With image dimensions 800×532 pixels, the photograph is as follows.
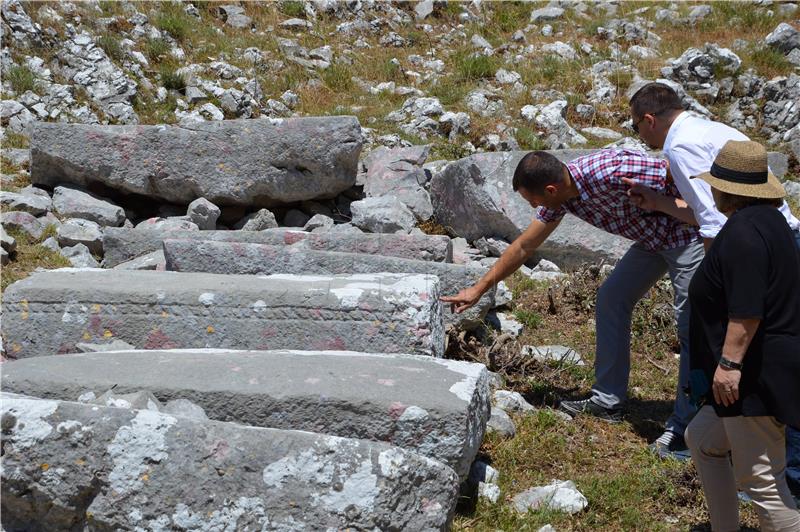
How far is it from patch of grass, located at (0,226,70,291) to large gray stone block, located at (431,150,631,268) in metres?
2.96

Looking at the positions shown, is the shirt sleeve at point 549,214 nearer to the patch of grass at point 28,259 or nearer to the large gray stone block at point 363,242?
the large gray stone block at point 363,242

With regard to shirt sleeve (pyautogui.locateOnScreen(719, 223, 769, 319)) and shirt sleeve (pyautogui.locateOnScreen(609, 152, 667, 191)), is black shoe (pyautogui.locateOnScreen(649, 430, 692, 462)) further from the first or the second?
shirt sleeve (pyautogui.locateOnScreen(719, 223, 769, 319))

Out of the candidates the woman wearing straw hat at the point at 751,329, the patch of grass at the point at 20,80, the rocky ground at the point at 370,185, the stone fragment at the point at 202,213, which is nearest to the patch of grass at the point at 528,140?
the rocky ground at the point at 370,185

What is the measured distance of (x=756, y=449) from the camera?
105 inches

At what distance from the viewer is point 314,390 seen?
3000 mm

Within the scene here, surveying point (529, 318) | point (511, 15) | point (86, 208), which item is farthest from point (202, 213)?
point (511, 15)

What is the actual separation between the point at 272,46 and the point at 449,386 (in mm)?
8354

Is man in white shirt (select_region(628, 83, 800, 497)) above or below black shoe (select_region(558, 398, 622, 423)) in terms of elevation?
above

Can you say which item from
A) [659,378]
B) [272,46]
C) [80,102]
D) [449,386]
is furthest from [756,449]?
[272,46]

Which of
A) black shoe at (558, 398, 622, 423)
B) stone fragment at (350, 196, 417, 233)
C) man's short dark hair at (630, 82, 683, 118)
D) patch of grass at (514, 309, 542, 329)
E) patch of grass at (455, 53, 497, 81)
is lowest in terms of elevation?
patch of grass at (514, 309, 542, 329)

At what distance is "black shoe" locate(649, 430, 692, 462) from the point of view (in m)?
3.87

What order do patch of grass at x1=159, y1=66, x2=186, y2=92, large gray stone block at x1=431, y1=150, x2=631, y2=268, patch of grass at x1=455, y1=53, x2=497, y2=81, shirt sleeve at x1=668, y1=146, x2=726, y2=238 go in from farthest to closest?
patch of grass at x1=455, y1=53, x2=497, y2=81, patch of grass at x1=159, y1=66, x2=186, y2=92, large gray stone block at x1=431, y1=150, x2=631, y2=268, shirt sleeve at x1=668, y1=146, x2=726, y2=238

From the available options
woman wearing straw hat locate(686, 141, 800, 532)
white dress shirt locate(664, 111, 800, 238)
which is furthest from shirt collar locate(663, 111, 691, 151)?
woman wearing straw hat locate(686, 141, 800, 532)

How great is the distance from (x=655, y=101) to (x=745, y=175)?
3.84 feet
